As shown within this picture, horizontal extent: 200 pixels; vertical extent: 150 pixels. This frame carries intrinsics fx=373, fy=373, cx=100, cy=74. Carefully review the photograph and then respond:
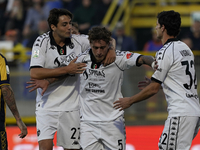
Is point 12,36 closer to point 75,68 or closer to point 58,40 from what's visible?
point 58,40

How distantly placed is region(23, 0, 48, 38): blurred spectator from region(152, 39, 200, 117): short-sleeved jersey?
27.3 ft

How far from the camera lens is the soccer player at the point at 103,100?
5.07 metres

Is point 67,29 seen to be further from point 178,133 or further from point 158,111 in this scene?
point 158,111

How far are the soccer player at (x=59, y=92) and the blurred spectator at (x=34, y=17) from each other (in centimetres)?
686

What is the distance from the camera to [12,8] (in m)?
13.2

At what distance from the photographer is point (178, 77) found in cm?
445

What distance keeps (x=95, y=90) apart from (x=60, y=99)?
2.26 ft

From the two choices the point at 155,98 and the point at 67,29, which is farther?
the point at 155,98

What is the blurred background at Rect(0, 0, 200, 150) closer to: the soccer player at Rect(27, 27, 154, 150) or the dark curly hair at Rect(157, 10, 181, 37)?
the soccer player at Rect(27, 27, 154, 150)

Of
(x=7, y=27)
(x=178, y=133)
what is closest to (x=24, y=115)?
(x=7, y=27)

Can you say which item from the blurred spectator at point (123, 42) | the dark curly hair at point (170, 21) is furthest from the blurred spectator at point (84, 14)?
the dark curly hair at point (170, 21)

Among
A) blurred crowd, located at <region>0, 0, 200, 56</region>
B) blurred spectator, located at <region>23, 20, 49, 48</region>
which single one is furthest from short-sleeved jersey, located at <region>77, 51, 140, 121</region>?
blurred spectator, located at <region>23, 20, 49, 48</region>

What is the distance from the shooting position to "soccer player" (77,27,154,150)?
5074mm

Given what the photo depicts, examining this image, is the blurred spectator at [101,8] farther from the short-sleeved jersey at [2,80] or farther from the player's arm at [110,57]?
the short-sleeved jersey at [2,80]
